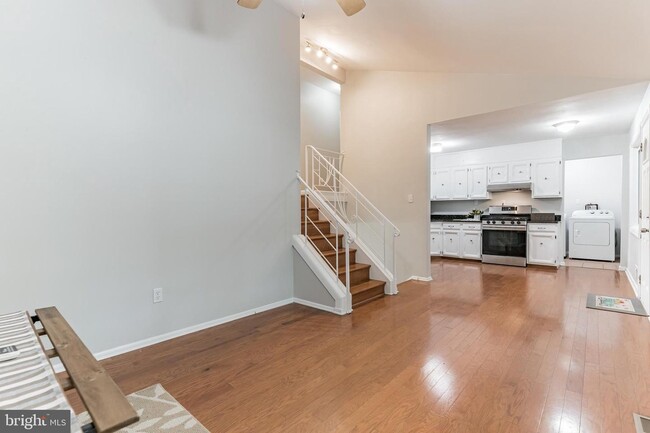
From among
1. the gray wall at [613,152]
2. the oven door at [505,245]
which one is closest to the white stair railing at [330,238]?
the oven door at [505,245]

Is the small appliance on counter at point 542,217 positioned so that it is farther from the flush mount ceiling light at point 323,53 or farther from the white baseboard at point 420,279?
the flush mount ceiling light at point 323,53

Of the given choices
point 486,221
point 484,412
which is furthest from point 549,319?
point 486,221

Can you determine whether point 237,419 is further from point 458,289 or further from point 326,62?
point 326,62

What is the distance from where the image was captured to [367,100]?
5484 mm

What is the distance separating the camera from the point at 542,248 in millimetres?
5984

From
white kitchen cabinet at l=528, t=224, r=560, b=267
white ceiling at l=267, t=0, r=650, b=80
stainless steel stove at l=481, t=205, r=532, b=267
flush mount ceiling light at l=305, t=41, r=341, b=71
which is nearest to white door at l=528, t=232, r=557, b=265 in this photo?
white kitchen cabinet at l=528, t=224, r=560, b=267

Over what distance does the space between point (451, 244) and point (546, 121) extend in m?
3.07

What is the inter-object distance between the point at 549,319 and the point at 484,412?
202 centimetres

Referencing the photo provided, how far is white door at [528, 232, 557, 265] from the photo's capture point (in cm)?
587

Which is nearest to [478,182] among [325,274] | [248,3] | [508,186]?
[508,186]

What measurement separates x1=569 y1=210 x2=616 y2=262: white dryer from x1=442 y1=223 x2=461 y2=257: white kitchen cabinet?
99.2 inches

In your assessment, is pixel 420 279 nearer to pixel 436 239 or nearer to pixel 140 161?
pixel 436 239

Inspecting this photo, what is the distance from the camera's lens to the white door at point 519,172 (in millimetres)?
6406

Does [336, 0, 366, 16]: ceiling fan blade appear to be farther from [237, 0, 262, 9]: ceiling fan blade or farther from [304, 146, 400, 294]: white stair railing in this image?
[304, 146, 400, 294]: white stair railing
